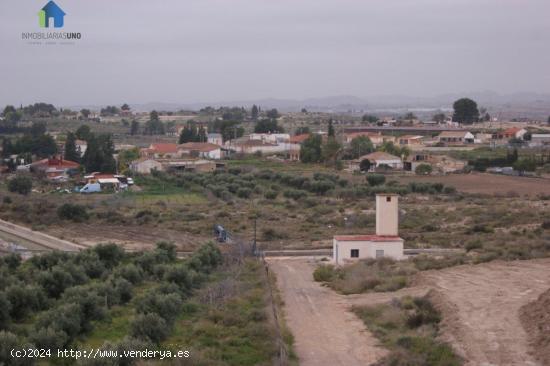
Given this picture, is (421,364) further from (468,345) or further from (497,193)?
(497,193)

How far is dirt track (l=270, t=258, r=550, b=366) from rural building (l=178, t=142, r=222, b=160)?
4378cm

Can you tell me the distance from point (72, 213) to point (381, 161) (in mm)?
28973

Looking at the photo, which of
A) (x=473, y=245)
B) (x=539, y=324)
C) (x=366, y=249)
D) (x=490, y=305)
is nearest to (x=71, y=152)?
(x=473, y=245)

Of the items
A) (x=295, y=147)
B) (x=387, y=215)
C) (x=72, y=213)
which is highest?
(x=387, y=215)

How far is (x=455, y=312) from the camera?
1625cm

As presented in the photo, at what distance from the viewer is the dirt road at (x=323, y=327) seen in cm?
1398

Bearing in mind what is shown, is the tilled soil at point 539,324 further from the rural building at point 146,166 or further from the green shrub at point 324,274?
the rural building at point 146,166

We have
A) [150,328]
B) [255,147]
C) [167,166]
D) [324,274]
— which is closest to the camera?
[150,328]

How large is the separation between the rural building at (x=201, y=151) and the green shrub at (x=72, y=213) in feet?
97.8

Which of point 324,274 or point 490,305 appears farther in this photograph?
point 324,274

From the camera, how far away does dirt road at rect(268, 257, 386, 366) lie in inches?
551

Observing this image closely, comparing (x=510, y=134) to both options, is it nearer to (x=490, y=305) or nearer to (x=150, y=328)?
(x=490, y=305)

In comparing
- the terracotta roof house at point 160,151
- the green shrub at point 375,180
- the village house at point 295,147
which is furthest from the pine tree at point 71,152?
the green shrub at point 375,180

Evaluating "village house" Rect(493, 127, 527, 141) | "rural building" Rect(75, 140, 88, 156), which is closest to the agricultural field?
"rural building" Rect(75, 140, 88, 156)
